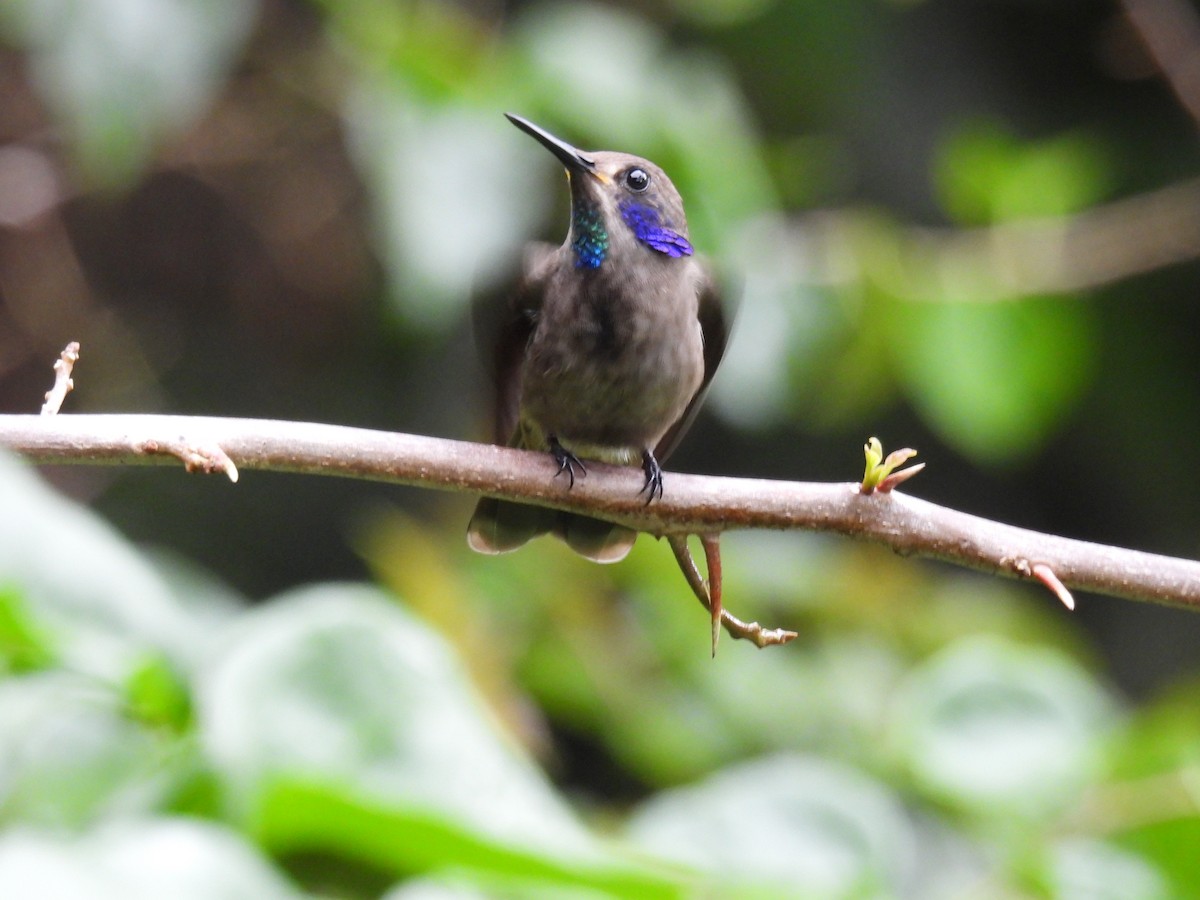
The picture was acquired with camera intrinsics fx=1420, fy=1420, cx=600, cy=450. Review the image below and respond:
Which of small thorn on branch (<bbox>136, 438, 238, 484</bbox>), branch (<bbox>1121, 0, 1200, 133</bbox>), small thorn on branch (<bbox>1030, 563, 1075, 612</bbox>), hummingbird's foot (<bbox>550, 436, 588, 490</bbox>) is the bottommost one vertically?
small thorn on branch (<bbox>136, 438, 238, 484</bbox>)

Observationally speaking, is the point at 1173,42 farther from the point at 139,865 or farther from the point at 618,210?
the point at 139,865

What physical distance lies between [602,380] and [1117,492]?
12.2 ft

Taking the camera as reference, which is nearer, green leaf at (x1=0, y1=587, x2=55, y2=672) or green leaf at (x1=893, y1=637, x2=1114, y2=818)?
green leaf at (x1=0, y1=587, x2=55, y2=672)

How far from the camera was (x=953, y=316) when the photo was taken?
3824mm

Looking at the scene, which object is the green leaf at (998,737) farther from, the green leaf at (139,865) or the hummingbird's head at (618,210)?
the green leaf at (139,865)

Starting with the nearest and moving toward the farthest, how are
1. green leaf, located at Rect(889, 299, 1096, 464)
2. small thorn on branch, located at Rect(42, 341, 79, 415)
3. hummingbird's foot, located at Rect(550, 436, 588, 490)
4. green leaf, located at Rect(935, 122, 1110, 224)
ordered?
small thorn on branch, located at Rect(42, 341, 79, 415), hummingbird's foot, located at Rect(550, 436, 588, 490), green leaf, located at Rect(889, 299, 1096, 464), green leaf, located at Rect(935, 122, 1110, 224)

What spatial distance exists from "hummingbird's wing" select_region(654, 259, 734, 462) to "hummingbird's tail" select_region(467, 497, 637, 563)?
24cm

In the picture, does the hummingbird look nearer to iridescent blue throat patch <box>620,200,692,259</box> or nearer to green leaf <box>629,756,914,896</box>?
iridescent blue throat patch <box>620,200,692,259</box>

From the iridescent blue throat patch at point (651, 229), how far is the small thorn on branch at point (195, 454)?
129cm

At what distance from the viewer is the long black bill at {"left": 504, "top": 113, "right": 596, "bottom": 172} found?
2425 millimetres

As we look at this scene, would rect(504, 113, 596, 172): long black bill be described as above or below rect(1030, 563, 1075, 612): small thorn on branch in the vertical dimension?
above

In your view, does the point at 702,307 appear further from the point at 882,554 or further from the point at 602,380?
the point at 882,554

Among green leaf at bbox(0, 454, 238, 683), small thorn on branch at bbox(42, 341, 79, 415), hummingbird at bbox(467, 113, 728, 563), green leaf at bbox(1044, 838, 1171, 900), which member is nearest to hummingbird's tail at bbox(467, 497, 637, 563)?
hummingbird at bbox(467, 113, 728, 563)

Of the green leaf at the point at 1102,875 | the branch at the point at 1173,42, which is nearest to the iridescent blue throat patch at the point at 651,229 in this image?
the green leaf at the point at 1102,875
